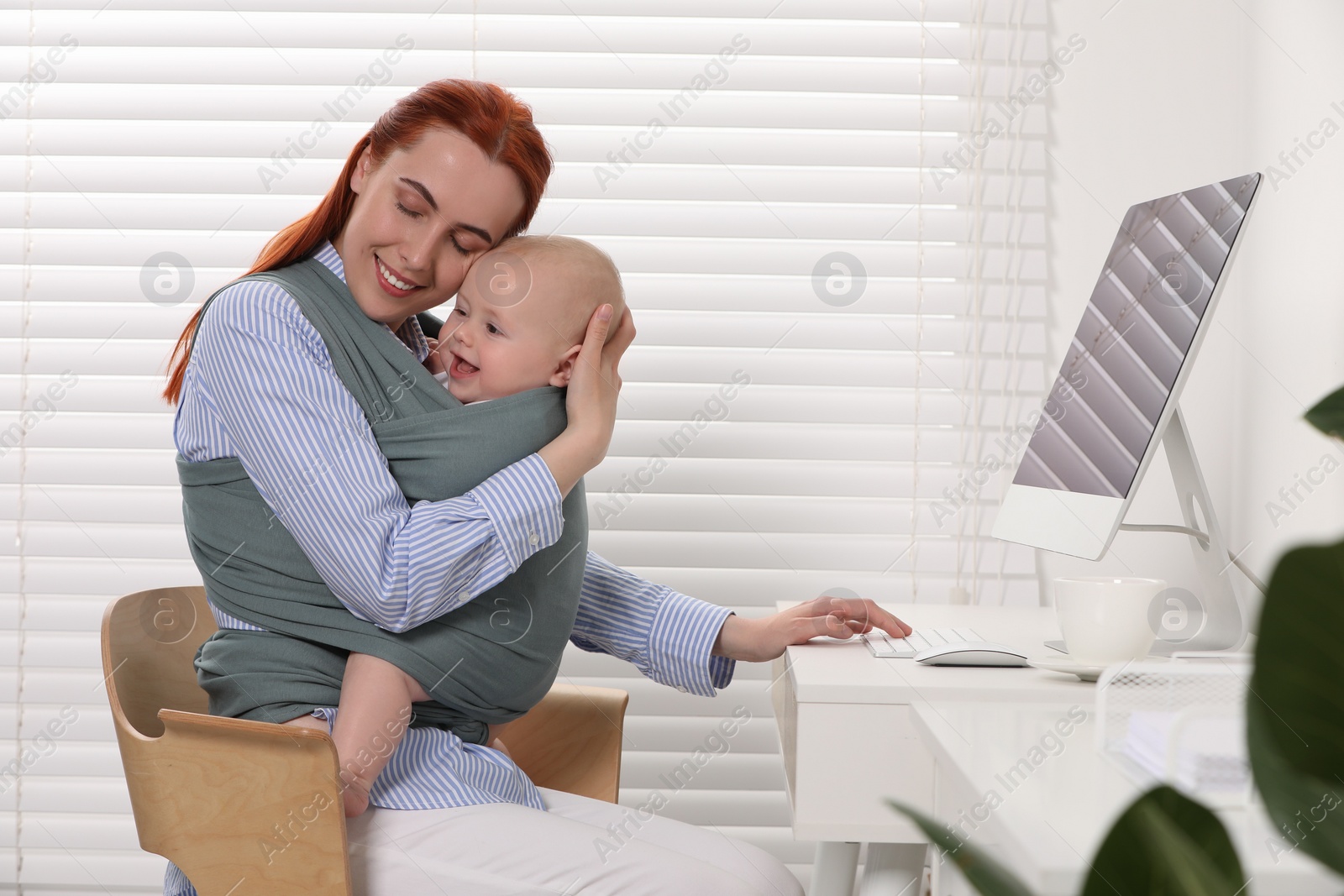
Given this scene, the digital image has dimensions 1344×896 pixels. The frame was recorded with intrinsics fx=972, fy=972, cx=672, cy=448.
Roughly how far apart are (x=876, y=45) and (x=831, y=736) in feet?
4.28

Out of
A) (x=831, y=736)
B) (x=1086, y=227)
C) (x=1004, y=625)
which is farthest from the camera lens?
(x=1086, y=227)

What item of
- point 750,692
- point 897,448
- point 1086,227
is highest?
point 1086,227

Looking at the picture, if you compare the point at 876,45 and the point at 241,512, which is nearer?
the point at 241,512

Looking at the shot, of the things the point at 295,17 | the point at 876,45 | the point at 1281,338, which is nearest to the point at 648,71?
the point at 876,45

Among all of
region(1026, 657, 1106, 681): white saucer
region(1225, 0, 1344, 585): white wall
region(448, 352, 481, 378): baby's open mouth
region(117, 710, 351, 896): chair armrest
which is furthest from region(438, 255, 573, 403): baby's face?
region(1225, 0, 1344, 585): white wall

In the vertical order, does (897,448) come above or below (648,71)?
below

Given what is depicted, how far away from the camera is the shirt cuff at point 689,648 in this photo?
1285 millimetres

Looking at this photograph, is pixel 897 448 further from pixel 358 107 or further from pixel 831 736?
pixel 358 107

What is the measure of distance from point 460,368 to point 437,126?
280mm

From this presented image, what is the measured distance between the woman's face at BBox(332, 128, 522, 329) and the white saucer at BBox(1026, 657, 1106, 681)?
78 centimetres

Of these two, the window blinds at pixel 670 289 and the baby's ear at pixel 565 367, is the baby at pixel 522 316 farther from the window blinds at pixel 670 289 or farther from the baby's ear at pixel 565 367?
the window blinds at pixel 670 289

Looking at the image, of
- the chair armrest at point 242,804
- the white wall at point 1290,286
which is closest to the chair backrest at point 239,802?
the chair armrest at point 242,804

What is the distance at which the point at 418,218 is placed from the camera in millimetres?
1116

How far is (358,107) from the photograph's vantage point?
1.78 metres
